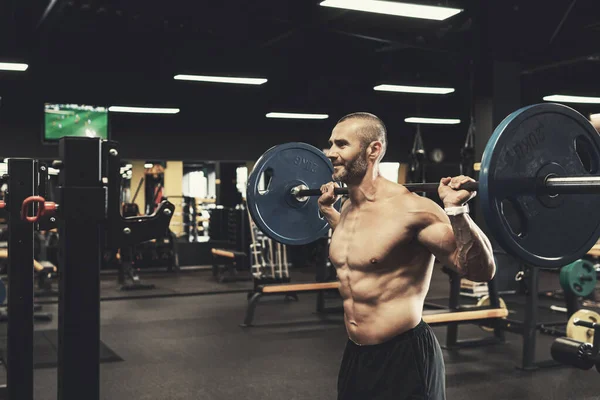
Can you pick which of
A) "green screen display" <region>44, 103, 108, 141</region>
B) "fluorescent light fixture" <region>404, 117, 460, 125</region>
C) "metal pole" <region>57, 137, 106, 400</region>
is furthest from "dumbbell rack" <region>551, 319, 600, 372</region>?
"fluorescent light fixture" <region>404, 117, 460, 125</region>

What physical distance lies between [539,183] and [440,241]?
315mm

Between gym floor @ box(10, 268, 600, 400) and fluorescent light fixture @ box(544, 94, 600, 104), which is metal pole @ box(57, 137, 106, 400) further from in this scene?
fluorescent light fixture @ box(544, 94, 600, 104)

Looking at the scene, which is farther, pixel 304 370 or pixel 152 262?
pixel 152 262

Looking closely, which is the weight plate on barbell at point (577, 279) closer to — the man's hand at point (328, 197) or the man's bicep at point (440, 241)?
the man's hand at point (328, 197)

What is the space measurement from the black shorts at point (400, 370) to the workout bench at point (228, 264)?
734cm

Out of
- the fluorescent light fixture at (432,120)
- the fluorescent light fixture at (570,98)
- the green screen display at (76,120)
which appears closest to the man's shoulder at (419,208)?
the green screen display at (76,120)

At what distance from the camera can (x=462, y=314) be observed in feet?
16.5

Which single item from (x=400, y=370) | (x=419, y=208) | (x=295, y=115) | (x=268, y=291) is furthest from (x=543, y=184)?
(x=295, y=115)

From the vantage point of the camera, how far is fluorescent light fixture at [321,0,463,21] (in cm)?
528

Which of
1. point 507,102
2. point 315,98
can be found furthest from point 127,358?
point 315,98

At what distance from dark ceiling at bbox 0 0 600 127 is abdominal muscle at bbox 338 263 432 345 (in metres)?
4.06

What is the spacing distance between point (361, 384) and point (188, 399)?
7.33 feet

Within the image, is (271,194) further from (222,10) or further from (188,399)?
(222,10)

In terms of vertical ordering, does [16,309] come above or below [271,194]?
below
